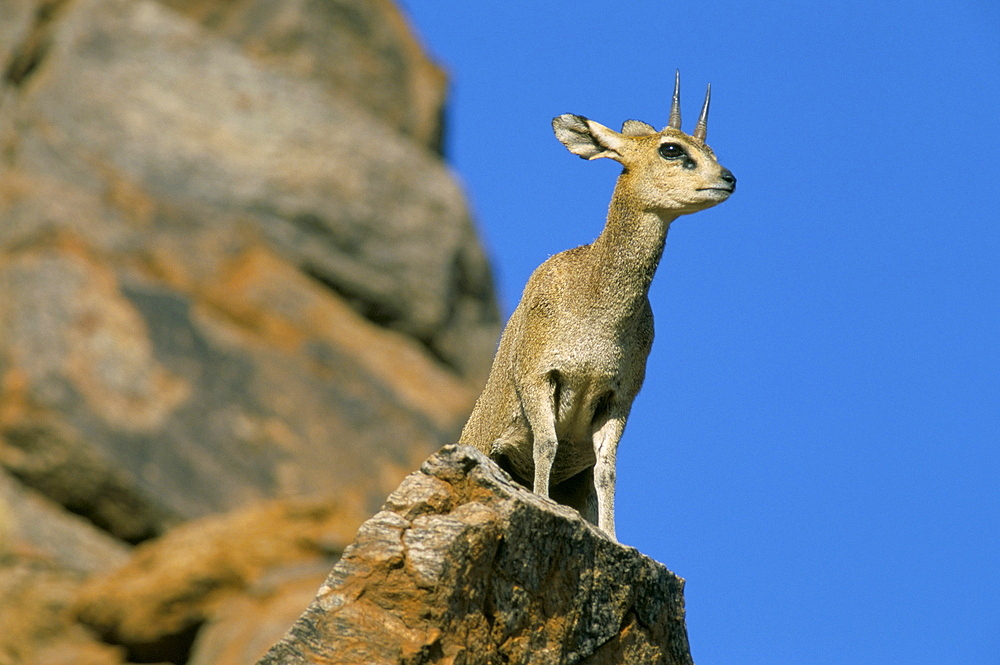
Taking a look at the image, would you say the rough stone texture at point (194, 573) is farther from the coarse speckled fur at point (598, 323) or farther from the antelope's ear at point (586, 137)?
the antelope's ear at point (586, 137)

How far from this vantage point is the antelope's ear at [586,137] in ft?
37.7

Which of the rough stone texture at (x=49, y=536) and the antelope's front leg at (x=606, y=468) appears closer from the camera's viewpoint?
the antelope's front leg at (x=606, y=468)

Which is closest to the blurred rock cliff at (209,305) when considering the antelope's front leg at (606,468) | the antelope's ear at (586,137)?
the antelope's front leg at (606,468)

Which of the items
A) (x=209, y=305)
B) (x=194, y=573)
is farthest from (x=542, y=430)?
(x=209, y=305)

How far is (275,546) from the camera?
73.0 ft

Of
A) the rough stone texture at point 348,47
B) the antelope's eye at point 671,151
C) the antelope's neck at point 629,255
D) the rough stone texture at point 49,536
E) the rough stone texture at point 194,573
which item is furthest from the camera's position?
the rough stone texture at point 348,47

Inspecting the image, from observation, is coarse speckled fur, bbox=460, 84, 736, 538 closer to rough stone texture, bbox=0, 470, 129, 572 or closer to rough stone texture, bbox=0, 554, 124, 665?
rough stone texture, bbox=0, 554, 124, 665

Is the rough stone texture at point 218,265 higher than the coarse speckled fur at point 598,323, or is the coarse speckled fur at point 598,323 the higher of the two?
the rough stone texture at point 218,265

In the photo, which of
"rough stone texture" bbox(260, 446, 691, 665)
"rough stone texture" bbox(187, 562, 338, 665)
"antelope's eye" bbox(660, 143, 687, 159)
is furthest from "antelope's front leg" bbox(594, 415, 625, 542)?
"rough stone texture" bbox(187, 562, 338, 665)

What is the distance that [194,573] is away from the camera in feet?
72.2

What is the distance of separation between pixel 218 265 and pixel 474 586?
70.3 feet

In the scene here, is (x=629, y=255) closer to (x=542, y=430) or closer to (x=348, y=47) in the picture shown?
(x=542, y=430)

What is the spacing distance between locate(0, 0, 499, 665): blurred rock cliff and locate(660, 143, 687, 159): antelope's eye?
1122 cm

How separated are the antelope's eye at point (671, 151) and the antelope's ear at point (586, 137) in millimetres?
392
